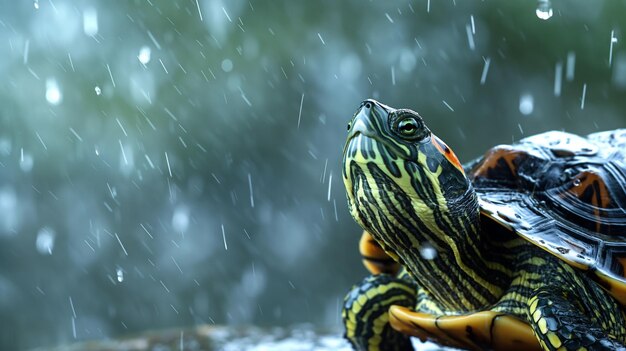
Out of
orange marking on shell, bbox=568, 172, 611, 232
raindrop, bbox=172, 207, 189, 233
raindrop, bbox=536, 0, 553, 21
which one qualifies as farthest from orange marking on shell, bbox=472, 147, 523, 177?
raindrop, bbox=172, 207, 189, 233

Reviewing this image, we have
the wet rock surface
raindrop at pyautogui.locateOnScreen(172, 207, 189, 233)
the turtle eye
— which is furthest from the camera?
raindrop at pyautogui.locateOnScreen(172, 207, 189, 233)

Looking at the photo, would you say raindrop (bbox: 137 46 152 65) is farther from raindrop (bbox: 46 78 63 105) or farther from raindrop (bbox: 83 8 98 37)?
raindrop (bbox: 46 78 63 105)

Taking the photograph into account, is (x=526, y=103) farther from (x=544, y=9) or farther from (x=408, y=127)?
(x=408, y=127)

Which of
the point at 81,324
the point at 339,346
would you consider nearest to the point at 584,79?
the point at 339,346

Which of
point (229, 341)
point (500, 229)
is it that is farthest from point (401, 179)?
point (229, 341)

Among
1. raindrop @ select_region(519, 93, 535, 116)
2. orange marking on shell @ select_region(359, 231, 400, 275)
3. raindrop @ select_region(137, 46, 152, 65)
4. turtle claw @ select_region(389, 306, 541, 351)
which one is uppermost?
raindrop @ select_region(137, 46, 152, 65)

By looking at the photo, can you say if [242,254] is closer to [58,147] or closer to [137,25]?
[58,147]

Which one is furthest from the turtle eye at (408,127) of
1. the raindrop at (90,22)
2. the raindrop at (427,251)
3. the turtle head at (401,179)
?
the raindrop at (90,22)
